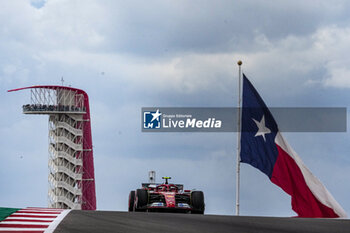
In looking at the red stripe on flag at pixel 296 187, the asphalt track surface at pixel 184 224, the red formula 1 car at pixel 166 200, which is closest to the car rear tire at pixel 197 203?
the red formula 1 car at pixel 166 200

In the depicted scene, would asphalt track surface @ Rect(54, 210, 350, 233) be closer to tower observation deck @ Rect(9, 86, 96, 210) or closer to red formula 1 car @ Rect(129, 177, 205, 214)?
red formula 1 car @ Rect(129, 177, 205, 214)

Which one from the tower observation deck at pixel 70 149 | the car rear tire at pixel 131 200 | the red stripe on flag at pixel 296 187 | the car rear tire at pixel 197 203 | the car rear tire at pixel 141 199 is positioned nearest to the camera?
the red stripe on flag at pixel 296 187

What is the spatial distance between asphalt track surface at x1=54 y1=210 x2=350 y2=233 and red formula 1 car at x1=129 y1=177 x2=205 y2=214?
5794 millimetres

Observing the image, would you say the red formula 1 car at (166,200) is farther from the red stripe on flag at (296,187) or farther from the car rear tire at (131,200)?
the red stripe on flag at (296,187)

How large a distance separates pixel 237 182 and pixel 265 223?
9.58m

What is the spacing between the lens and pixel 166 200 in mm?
26281

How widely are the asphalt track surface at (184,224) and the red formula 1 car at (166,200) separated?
5.79 metres

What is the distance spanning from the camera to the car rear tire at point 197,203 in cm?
2547

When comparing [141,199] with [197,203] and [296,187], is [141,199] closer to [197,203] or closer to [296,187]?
[197,203]

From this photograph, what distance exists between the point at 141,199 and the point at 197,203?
237 cm

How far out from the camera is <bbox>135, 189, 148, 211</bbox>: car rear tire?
25359 mm

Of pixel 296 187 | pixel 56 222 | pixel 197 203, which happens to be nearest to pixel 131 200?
pixel 197 203

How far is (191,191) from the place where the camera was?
26188 mm

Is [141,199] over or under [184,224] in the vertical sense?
over
